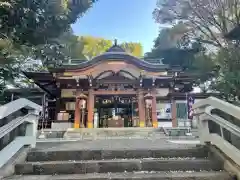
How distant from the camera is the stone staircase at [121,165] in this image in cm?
284

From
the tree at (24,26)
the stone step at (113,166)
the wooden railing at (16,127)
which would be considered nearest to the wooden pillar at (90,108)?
the tree at (24,26)

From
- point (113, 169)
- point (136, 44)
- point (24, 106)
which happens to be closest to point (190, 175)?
point (113, 169)

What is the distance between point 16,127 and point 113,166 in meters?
1.61

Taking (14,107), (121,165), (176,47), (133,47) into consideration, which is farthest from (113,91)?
(133,47)

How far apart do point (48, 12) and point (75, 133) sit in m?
6.26

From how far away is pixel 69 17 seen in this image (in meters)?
14.8

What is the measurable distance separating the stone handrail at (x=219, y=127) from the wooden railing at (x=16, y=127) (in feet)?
9.20

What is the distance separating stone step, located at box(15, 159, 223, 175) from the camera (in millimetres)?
3074

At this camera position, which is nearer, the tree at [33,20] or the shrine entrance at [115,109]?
the tree at [33,20]

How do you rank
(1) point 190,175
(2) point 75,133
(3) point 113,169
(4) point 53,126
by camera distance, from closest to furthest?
(1) point 190,175
(3) point 113,169
(2) point 75,133
(4) point 53,126

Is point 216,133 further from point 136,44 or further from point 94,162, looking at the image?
point 136,44

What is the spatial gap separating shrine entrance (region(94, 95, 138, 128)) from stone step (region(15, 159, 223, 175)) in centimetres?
1243

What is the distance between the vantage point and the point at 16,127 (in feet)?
11.6

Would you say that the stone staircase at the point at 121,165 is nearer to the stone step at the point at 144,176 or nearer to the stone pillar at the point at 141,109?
the stone step at the point at 144,176
